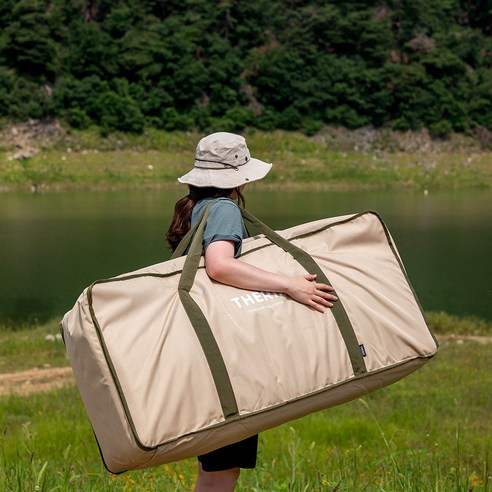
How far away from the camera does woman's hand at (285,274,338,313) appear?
108 inches

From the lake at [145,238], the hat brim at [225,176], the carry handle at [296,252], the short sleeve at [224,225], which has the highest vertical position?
the hat brim at [225,176]

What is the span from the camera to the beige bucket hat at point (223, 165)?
3029 millimetres

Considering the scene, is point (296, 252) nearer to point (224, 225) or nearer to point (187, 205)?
point (224, 225)

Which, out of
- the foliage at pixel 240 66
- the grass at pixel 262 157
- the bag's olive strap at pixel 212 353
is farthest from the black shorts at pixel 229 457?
the foliage at pixel 240 66

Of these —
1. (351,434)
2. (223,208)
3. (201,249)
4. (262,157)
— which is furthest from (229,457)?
(262,157)

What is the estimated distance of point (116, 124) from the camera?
6575 cm

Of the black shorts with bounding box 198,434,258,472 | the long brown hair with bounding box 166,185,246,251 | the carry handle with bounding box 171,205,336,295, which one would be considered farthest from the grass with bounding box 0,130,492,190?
the black shorts with bounding box 198,434,258,472

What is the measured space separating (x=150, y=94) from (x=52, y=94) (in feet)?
23.9

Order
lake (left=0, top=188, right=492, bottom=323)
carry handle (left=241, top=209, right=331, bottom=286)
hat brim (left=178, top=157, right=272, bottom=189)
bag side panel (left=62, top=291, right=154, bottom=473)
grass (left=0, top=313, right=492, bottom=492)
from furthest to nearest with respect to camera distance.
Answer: lake (left=0, top=188, right=492, bottom=323) → grass (left=0, top=313, right=492, bottom=492) → hat brim (left=178, top=157, right=272, bottom=189) → carry handle (left=241, top=209, right=331, bottom=286) → bag side panel (left=62, top=291, right=154, bottom=473)

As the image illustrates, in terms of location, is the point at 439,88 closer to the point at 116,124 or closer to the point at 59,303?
the point at 116,124

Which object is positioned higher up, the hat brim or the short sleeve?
the hat brim

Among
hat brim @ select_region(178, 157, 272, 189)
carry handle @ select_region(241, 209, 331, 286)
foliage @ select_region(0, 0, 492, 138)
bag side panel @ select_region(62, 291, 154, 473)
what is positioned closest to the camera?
bag side panel @ select_region(62, 291, 154, 473)

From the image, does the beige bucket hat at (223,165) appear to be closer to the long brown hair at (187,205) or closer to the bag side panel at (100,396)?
the long brown hair at (187,205)

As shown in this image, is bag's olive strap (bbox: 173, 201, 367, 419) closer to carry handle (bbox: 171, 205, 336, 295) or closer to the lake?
carry handle (bbox: 171, 205, 336, 295)
